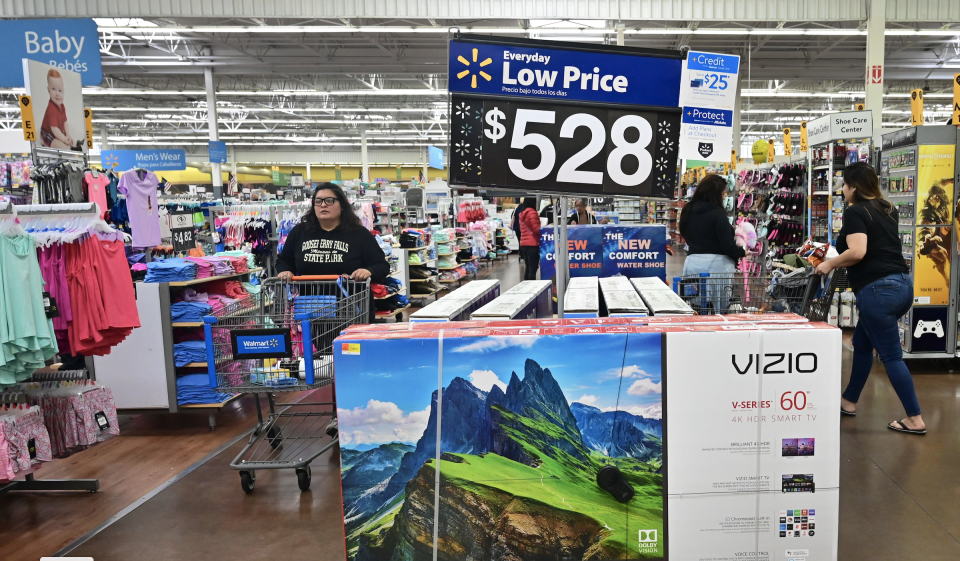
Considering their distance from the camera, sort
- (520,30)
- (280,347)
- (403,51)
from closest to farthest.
Result: (280,347)
(520,30)
(403,51)

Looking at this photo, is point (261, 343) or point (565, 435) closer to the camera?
point (565, 435)

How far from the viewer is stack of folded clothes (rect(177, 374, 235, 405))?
4590mm

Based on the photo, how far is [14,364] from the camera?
3135 mm

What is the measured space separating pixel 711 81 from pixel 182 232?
5629 mm

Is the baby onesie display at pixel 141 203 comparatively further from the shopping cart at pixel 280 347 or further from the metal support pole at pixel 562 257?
the metal support pole at pixel 562 257

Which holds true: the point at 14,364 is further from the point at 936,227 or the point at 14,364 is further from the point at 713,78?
the point at 936,227

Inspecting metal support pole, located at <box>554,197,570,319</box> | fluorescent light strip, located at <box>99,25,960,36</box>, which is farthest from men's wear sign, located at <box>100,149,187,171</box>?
metal support pole, located at <box>554,197,570,319</box>

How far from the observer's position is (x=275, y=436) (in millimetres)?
4082

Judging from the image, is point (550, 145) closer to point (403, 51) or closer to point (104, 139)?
point (403, 51)

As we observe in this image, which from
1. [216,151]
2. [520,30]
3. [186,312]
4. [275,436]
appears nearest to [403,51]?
[520,30]

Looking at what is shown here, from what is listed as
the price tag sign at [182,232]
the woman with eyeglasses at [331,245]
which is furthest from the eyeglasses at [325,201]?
the price tag sign at [182,232]

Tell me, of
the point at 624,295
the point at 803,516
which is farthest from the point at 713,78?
the point at 803,516

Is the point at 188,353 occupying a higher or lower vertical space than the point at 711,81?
lower

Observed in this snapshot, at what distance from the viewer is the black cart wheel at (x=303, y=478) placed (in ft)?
11.4
